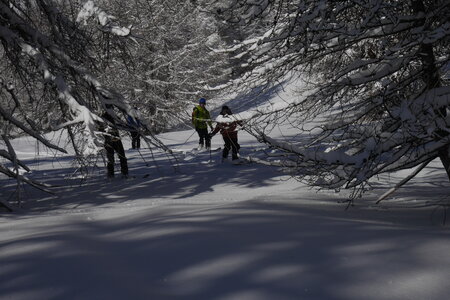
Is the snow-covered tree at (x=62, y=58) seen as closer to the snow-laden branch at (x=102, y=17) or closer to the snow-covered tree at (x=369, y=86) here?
the snow-laden branch at (x=102, y=17)

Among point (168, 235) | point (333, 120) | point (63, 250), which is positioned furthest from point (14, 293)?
point (333, 120)

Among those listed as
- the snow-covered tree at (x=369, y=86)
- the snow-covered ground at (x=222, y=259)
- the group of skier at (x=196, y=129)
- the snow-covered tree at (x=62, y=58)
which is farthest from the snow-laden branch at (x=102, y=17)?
the snow-covered ground at (x=222, y=259)

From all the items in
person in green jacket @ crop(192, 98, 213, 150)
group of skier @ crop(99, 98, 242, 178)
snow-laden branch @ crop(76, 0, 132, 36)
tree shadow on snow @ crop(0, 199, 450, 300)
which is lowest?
tree shadow on snow @ crop(0, 199, 450, 300)

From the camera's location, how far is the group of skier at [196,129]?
5919 mm

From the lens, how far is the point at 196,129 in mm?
12875

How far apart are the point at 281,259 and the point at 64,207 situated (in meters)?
5.77

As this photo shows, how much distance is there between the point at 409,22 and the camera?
208 inches

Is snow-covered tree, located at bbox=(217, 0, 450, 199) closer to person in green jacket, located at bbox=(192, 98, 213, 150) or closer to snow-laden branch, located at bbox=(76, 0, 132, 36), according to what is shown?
snow-laden branch, located at bbox=(76, 0, 132, 36)

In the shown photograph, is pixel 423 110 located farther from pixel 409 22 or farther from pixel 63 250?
pixel 63 250

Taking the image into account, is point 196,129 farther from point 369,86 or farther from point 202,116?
point 369,86

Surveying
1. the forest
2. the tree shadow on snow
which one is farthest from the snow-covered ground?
the forest

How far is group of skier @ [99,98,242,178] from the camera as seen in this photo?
5919 mm

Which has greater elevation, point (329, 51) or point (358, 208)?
point (329, 51)

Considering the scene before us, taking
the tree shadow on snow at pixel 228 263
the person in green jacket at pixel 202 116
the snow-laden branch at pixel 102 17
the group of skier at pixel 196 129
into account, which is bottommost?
the tree shadow on snow at pixel 228 263
